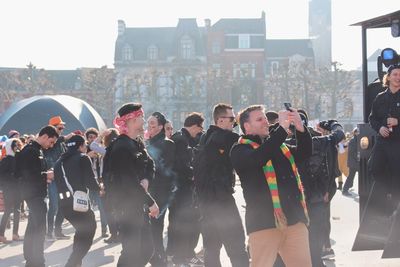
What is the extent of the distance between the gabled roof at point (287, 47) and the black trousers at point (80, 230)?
69.5m

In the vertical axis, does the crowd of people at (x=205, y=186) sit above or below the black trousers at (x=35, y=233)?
above

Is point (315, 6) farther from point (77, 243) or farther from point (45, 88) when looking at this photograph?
point (77, 243)

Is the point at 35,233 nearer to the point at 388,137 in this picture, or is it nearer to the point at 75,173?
the point at 75,173

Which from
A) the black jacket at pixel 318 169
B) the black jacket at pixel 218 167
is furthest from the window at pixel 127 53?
the black jacket at pixel 218 167

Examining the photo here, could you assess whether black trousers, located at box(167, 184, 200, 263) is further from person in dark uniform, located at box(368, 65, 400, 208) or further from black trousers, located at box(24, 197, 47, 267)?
person in dark uniform, located at box(368, 65, 400, 208)

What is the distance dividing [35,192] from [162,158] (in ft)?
5.83

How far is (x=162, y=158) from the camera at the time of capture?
30.0 ft

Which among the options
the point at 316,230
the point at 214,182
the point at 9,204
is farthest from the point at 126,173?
the point at 9,204

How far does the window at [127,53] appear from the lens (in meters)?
75.6

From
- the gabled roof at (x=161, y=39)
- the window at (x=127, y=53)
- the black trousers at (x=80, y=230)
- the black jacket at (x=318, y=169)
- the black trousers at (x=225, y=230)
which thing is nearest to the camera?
the black trousers at (x=225, y=230)

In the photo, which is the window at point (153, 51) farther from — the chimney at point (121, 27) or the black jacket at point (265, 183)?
the black jacket at point (265, 183)

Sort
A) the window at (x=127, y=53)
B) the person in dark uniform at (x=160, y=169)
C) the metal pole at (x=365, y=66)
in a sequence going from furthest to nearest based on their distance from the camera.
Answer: the window at (x=127, y=53) < the person in dark uniform at (x=160, y=169) < the metal pole at (x=365, y=66)

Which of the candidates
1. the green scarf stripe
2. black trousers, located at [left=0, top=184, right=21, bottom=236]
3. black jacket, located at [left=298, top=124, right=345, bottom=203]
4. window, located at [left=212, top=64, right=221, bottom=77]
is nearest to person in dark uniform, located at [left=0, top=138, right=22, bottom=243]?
black trousers, located at [left=0, top=184, right=21, bottom=236]

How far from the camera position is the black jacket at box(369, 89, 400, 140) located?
23.3 ft
